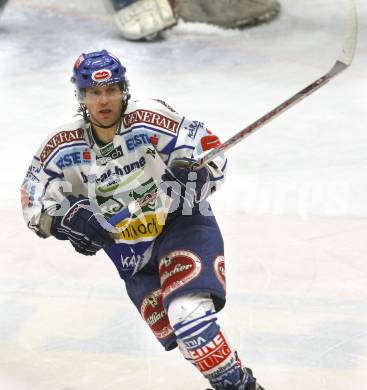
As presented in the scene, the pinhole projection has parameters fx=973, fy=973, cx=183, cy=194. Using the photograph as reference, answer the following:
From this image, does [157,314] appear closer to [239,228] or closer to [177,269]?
[177,269]

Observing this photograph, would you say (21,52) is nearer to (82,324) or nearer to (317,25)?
(317,25)

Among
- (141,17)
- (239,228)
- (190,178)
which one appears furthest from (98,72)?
(141,17)

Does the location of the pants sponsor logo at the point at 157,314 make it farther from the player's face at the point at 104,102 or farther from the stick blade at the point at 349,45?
the stick blade at the point at 349,45

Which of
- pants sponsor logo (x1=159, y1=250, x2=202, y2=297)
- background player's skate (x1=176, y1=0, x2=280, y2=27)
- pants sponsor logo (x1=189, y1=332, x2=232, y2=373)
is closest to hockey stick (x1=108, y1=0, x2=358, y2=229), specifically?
pants sponsor logo (x1=159, y1=250, x2=202, y2=297)

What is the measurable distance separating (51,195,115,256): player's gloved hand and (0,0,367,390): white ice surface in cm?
84

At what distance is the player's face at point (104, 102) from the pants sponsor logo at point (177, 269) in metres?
0.56

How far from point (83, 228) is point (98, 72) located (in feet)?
1.90

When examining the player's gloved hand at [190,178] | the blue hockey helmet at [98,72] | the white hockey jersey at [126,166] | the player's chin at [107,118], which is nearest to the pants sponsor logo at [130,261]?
the white hockey jersey at [126,166]

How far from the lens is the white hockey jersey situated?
145 inches

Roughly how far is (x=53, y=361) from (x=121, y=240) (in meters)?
0.96

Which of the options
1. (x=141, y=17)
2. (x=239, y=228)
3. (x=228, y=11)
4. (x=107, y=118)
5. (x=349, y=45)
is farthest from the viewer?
(x=228, y=11)

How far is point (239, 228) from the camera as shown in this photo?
5.71m

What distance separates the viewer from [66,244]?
5598 mm

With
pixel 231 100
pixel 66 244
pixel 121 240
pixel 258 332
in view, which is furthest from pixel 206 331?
pixel 231 100
